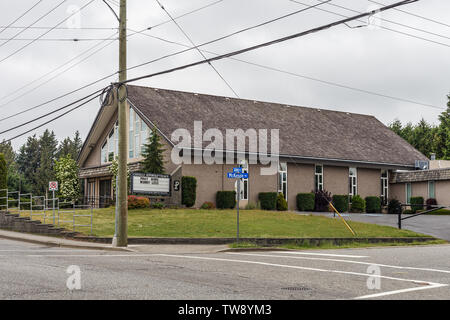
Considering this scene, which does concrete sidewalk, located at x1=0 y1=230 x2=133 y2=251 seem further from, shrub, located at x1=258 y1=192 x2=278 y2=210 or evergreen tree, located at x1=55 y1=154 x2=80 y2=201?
evergreen tree, located at x1=55 y1=154 x2=80 y2=201

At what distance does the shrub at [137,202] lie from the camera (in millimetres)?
33031

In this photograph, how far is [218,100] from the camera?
4441 cm

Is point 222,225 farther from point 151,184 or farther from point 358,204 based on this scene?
point 358,204

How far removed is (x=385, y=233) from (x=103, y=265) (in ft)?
54.3

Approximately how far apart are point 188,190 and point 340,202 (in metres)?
12.9

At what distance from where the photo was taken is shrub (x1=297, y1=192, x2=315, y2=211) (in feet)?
132

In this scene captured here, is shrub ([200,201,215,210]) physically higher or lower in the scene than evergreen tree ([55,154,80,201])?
lower

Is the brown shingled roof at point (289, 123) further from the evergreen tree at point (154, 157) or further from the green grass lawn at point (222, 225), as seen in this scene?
the green grass lawn at point (222, 225)

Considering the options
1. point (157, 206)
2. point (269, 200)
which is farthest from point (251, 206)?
point (157, 206)

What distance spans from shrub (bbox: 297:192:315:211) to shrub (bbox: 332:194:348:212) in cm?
215

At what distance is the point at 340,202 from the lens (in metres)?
41.8

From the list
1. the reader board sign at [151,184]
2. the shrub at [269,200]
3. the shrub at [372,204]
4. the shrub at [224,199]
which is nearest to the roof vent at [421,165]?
the shrub at [372,204]

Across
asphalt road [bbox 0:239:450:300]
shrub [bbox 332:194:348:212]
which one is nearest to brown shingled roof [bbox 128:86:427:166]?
shrub [bbox 332:194:348:212]
